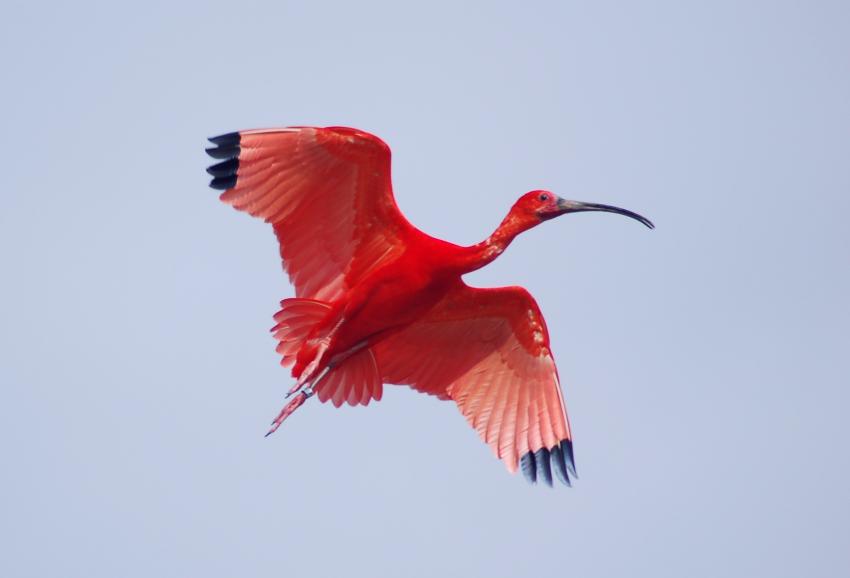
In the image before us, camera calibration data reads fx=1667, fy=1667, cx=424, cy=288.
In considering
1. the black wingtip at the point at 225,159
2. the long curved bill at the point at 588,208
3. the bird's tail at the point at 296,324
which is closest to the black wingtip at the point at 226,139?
the black wingtip at the point at 225,159

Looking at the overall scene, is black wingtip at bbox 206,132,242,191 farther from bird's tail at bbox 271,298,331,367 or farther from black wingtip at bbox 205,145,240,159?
bird's tail at bbox 271,298,331,367

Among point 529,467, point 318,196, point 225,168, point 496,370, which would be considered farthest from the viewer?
point 496,370

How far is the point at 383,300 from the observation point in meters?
18.6

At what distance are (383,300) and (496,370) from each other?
7.14 feet

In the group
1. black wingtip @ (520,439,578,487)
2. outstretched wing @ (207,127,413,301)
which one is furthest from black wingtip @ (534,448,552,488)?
outstretched wing @ (207,127,413,301)

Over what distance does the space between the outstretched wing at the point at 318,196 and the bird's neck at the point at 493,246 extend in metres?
0.75

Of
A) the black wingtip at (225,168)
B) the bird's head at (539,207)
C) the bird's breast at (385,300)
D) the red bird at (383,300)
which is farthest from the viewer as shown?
the bird's head at (539,207)

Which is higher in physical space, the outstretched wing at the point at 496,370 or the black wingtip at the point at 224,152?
the black wingtip at the point at 224,152

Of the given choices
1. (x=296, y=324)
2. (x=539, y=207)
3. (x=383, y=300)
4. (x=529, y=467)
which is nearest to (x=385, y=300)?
(x=383, y=300)

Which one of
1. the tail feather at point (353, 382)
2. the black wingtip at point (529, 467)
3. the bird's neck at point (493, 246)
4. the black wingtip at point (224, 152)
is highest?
the black wingtip at point (224, 152)

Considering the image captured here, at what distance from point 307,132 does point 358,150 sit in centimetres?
60

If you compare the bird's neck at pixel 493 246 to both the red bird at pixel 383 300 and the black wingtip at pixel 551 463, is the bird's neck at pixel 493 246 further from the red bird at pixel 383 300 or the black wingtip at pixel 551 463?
the black wingtip at pixel 551 463

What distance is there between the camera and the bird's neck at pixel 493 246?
1855 cm

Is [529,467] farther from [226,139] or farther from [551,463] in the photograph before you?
[226,139]
